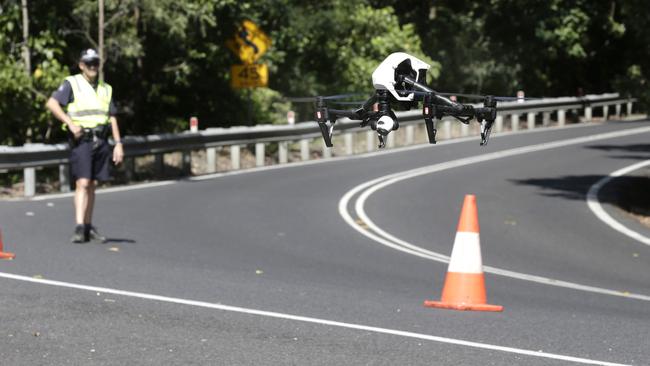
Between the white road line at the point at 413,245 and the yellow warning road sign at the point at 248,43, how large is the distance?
5.20 m

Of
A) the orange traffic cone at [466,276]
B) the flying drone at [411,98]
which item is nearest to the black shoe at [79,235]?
the orange traffic cone at [466,276]

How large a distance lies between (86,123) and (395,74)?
21.9ft

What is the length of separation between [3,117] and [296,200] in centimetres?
623

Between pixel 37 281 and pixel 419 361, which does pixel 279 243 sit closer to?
pixel 37 281

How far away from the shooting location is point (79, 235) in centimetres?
1358

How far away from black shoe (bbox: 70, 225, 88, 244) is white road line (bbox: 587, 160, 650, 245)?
6.95m

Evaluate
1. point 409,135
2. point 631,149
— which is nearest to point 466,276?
point 631,149

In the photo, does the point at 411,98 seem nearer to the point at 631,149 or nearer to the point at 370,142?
the point at 370,142

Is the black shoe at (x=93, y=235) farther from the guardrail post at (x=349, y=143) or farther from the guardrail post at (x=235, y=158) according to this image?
the guardrail post at (x=349, y=143)

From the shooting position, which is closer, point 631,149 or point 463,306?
point 463,306

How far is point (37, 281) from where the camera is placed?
1082 centimetres

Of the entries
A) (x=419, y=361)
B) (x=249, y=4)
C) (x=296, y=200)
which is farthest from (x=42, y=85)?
(x=419, y=361)

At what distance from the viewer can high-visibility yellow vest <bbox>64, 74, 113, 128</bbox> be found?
13227mm

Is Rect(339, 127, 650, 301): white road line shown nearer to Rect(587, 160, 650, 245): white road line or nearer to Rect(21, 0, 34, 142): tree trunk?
Rect(587, 160, 650, 245): white road line
